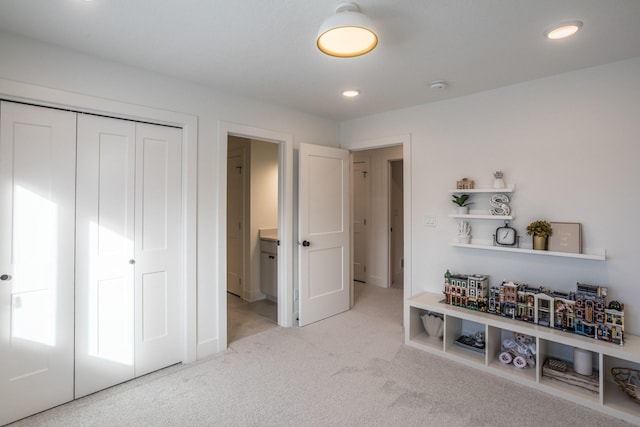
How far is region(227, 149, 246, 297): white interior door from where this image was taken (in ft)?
15.3

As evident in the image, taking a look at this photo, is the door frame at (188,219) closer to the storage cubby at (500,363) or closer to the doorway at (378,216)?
the storage cubby at (500,363)

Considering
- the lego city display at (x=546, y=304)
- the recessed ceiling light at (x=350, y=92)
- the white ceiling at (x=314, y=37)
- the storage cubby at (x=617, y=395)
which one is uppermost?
the recessed ceiling light at (x=350, y=92)

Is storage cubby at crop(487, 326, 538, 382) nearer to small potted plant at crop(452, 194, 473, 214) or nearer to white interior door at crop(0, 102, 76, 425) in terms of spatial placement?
small potted plant at crop(452, 194, 473, 214)

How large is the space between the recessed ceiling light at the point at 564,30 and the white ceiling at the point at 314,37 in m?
0.04

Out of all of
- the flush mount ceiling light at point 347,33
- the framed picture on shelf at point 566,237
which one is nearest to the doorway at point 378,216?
the framed picture on shelf at point 566,237

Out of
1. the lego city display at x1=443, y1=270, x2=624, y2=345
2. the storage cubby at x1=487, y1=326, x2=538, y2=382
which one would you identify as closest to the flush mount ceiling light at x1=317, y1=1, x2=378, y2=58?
the lego city display at x1=443, y1=270, x2=624, y2=345

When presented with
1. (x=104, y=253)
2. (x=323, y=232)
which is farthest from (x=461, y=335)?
(x=104, y=253)

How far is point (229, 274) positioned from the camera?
4.99 m

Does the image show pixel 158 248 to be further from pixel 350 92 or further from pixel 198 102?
pixel 350 92

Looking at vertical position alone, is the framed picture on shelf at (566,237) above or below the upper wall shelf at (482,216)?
below

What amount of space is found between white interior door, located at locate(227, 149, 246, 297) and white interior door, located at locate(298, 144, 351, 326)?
53.3 inches

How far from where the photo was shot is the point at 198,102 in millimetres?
2830

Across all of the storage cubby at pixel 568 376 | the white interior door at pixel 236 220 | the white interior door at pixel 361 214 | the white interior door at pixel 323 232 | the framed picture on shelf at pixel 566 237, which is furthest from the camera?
the white interior door at pixel 361 214

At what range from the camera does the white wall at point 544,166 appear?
235 centimetres
